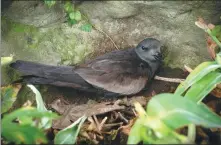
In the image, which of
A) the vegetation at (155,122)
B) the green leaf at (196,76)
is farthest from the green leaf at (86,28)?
the vegetation at (155,122)

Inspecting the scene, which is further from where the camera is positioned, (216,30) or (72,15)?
(72,15)

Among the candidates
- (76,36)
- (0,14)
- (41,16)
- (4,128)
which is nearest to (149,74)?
(76,36)

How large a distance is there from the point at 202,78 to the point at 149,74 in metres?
0.72

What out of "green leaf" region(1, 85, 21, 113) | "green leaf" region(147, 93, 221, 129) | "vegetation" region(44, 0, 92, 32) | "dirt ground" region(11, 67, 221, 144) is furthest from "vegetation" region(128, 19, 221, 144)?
"vegetation" region(44, 0, 92, 32)

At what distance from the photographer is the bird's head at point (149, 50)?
11.1 feet

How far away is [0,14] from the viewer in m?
3.03

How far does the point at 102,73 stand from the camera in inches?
130

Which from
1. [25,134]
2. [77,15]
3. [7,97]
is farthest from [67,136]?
[77,15]

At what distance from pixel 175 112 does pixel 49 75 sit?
4.42 ft

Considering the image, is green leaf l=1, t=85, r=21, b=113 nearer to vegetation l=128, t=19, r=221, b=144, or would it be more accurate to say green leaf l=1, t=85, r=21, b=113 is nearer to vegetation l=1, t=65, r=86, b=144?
vegetation l=1, t=65, r=86, b=144

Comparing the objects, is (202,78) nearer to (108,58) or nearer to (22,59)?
(108,58)

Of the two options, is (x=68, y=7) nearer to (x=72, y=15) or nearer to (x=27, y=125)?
(x=72, y=15)

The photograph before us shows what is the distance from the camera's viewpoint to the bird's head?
11.1 feet

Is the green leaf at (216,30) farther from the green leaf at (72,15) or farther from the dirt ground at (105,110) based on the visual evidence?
the green leaf at (72,15)
